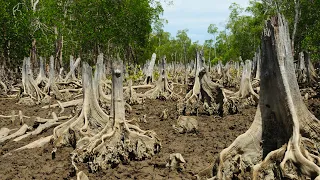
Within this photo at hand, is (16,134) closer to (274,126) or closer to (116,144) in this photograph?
(116,144)

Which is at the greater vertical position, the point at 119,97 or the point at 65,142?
the point at 119,97

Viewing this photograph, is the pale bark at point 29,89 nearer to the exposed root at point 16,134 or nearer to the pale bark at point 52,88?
the pale bark at point 52,88

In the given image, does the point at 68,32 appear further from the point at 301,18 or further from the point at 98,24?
the point at 301,18

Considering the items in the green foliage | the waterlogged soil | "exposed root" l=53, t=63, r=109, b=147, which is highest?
the green foliage

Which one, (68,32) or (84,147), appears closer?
(84,147)

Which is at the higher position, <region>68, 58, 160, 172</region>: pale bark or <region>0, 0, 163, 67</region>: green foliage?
<region>0, 0, 163, 67</region>: green foliage

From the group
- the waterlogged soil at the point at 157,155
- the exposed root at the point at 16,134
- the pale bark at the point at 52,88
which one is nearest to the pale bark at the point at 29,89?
the pale bark at the point at 52,88

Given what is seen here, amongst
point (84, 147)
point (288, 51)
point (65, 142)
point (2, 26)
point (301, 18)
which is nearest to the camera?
point (288, 51)

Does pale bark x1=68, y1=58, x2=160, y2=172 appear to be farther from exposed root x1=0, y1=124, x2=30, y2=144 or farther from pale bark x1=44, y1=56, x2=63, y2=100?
pale bark x1=44, y1=56, x2=63, y2=100

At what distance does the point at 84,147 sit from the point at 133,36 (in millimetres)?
20587

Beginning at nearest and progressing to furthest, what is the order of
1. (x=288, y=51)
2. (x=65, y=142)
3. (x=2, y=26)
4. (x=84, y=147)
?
(x=288, y=51) → (x=84, y=147) → (x=65, y=142) → (x=2, y=26)

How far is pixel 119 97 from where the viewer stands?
6051mm

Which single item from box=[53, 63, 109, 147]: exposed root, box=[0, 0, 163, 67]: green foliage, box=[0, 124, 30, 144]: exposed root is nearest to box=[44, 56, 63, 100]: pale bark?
box=[0, 0, 163, 67]: green foliage

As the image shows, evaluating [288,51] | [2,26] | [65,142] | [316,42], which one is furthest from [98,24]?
[288,51]
